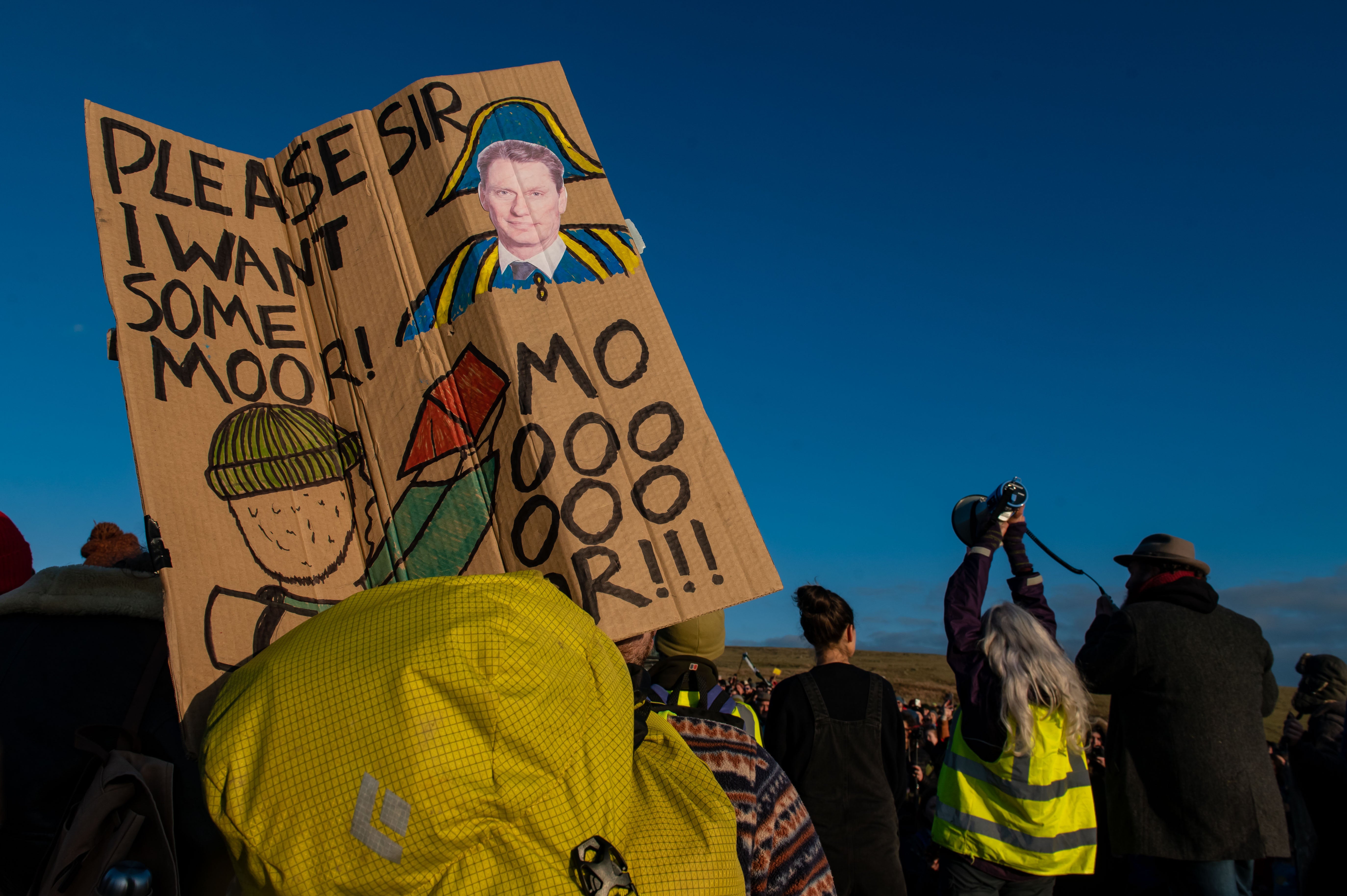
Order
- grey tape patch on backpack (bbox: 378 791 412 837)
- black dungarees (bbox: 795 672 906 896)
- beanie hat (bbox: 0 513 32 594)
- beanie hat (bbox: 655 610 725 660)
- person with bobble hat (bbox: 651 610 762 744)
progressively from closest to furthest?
grey tape patch on backpack (bbox: 378 791 412 837)
beanie hat (bbox: 0 513 32 594)
person with bobble hat (bbox: 651 610 762 744)
black dungarees (bbox: 795 672 906 896)
beanie hat (bbox: 655 610 725 660)

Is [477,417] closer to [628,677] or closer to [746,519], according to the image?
[746,519]

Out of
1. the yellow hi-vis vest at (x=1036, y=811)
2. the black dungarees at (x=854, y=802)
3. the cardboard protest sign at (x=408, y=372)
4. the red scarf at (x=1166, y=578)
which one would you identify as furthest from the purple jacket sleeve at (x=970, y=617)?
the cardboard protest sign at (x=408, y=372)

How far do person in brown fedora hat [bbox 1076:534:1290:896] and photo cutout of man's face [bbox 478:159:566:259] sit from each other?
2.95m

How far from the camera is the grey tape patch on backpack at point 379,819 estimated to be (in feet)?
3.15

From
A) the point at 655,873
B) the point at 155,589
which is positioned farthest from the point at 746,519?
the point at 155,589

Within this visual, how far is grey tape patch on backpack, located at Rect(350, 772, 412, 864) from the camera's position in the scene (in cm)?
96

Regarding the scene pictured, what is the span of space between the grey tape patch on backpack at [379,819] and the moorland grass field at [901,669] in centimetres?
1422

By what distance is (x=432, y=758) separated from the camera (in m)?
0.97

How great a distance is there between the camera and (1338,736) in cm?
476

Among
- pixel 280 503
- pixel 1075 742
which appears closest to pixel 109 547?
pixel 280 503

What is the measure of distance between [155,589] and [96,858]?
609 mm

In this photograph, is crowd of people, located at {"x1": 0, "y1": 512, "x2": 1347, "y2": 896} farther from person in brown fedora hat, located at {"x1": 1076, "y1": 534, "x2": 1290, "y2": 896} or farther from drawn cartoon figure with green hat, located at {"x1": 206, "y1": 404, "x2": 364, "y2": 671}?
drawn cartoon figure with green hat, located at {"x1": 206, "y1": 404, "x2": 364, "y2": 671}

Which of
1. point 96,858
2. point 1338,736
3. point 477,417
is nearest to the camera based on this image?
point 96,858

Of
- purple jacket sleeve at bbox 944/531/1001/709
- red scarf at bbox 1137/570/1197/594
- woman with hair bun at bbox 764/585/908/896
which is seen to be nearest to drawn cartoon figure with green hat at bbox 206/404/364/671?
woman with hair bun at bbox 764/585/908/896
